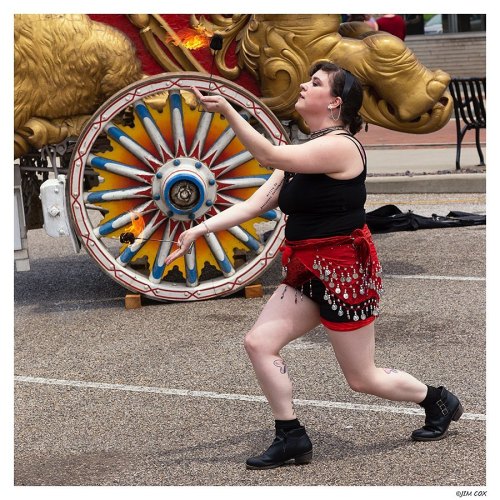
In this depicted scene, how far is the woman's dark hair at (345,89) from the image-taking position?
15.1ft

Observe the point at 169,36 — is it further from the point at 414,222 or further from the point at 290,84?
the point at 414,222

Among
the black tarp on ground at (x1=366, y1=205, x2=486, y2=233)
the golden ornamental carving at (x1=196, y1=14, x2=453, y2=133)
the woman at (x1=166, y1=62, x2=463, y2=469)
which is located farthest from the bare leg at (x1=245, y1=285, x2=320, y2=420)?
the black tarp on ground at (x1=366, y1=205, x2=486, y2=233)

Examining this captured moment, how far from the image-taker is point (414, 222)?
394 inches

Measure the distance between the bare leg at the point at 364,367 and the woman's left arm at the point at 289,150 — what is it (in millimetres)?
645

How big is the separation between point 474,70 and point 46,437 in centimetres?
Result: 1963

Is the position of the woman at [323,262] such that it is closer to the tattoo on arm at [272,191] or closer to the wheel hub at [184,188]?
the tattoo on arm at [272,191]

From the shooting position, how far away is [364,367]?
470 cm

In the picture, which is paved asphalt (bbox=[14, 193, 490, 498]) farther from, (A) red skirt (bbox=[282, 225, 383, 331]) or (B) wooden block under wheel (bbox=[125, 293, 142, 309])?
(A) red skirt (bbox=[282, 225, 383, 331])

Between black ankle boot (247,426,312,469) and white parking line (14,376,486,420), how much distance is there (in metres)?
0.75

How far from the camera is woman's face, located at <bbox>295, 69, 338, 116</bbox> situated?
461cm

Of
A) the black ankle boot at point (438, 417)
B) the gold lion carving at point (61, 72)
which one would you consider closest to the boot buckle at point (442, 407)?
the black ankle boot at point (438, 417)

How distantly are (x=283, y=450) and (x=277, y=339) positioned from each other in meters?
0.44
